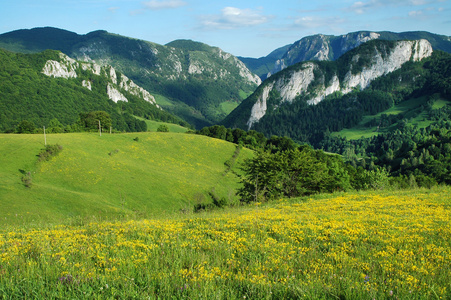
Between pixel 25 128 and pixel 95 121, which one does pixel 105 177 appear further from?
pixel 25 128

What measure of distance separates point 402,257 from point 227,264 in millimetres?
4126

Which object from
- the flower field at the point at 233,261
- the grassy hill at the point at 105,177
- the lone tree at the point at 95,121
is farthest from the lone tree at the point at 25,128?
the flower field at the point at 233,261

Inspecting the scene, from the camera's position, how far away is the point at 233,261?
6.98 meters

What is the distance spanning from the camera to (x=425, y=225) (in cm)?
1033

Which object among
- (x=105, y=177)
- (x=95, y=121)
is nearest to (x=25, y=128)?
(x=95, y=121)

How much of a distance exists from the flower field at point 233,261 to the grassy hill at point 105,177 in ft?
83.2

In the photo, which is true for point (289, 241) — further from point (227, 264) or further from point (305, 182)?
point (305, 182)

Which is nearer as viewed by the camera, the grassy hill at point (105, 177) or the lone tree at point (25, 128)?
the grassy hill at point (105, 177)

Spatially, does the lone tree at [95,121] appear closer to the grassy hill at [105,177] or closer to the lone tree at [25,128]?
the lone tree at [25,128]

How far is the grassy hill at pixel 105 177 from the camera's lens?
147 feet

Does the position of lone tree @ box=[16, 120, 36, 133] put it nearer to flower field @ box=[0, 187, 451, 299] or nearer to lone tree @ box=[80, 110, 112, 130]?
lone tree @ box=[80, 110, 112, 130]

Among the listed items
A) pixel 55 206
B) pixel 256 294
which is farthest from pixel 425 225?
pixel 55 206

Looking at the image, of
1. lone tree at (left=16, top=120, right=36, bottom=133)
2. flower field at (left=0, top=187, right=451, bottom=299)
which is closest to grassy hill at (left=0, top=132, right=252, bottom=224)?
flower field at (left=0, top=187, right=451, bottom=299)

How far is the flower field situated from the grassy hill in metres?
25.4
